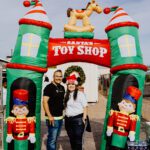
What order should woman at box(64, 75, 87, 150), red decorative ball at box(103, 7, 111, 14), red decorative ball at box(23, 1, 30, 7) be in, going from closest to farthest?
woman at box(64, 75, 87, 150) → red decorative ball at box(23, 1, 30, 7) → red decorative ball at box(103, 7, 111, 14)

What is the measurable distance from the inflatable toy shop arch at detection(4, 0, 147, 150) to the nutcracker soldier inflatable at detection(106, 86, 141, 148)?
90 millimetres

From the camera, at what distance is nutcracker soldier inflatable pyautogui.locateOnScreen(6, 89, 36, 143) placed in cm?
502

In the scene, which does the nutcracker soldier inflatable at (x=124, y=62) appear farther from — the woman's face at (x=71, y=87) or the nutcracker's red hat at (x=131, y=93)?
the woman's face at (x=71, y=87)

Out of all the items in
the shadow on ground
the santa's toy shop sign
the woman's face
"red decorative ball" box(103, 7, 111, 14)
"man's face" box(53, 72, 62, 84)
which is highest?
"red decorative ball" box(103, 7, 111, 14)

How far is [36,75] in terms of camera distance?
16.9 feet

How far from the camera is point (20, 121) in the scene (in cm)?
502

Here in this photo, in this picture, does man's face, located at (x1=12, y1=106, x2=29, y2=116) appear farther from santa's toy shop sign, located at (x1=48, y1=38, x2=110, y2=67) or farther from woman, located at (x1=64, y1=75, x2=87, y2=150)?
santa's toy shop sign, located at (x1=48, y1=38, x2=110, y2=67)

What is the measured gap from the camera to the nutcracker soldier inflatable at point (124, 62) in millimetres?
5098

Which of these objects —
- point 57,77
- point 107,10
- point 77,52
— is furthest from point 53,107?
point 107,10

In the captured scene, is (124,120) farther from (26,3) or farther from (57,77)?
(26,3)

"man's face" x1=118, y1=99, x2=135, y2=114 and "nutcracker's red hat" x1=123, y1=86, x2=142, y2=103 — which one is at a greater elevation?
"nutcracker's red hat" x1=123, y1=86, x2=142, y2=103

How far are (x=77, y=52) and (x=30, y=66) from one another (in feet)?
2.71

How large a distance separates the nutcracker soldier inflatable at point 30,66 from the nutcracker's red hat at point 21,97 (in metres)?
0.05

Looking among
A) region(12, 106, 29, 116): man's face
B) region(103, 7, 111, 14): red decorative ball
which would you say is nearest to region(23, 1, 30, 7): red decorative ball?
region(103, 7, 111, 14): red decorative ball
